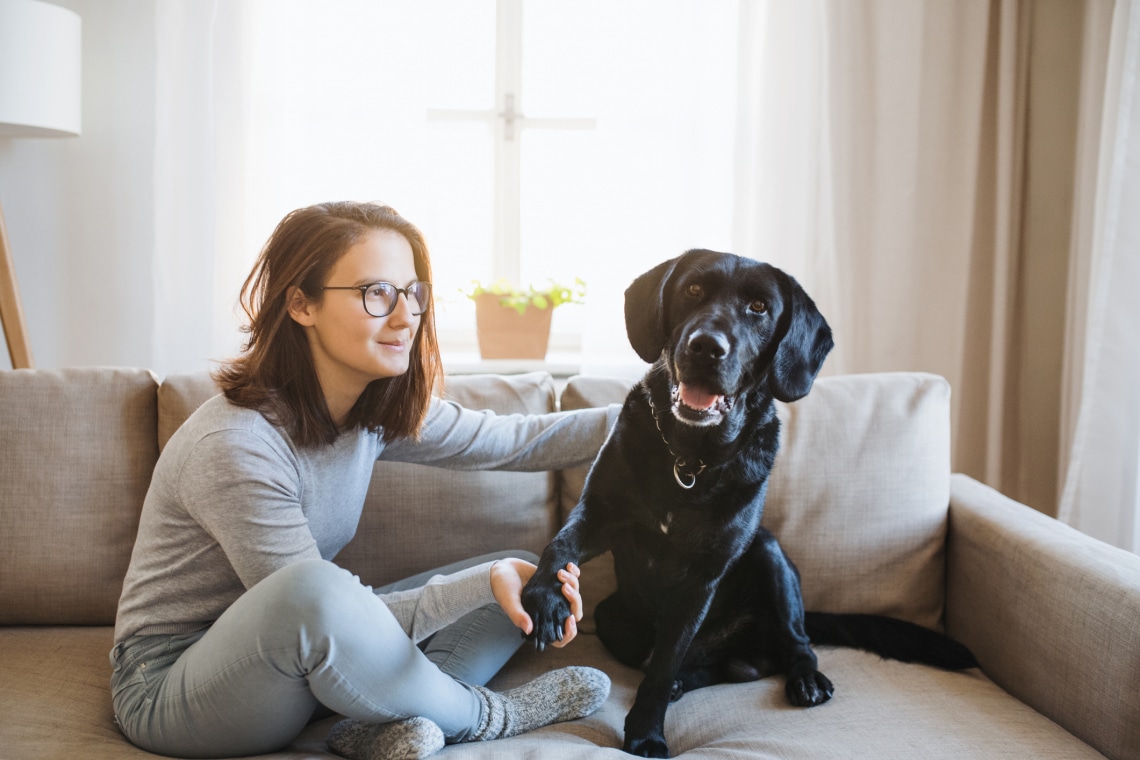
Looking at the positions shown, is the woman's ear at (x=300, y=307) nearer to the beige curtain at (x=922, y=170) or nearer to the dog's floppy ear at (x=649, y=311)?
the dog's floppy ear at (x=649, y=311)

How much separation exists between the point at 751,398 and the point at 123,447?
3.89ft

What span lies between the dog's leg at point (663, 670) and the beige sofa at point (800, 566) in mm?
63

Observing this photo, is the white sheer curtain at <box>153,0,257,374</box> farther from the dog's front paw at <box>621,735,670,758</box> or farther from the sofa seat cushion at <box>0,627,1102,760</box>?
the dog's front paw at <box>621,735,670,758</box>

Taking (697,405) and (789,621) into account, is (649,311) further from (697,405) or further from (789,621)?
(789,621)

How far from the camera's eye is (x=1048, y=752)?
1251 millimetres

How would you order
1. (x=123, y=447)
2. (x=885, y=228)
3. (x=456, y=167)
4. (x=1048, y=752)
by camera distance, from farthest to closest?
1. (x=456, y=167)
2. (x=885, y=228)
3. (x=123, y=447)
4. (x=1048, y=752)

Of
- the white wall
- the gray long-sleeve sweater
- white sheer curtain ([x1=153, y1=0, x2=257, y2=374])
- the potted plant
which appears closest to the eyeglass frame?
the gray long-sleeve sweater

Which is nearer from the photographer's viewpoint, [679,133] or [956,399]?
[679,133]

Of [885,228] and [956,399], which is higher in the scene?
[885,228]

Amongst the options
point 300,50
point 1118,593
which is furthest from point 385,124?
point 1118,593

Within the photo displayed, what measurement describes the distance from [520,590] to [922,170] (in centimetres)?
199

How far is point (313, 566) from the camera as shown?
1.12 metres

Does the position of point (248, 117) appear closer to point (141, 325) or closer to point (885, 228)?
point (141, 325)

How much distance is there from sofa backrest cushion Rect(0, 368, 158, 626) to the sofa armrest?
1607mm
